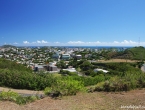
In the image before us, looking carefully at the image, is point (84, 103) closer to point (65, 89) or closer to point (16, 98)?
point (65, 89)

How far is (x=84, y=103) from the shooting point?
5.00 metres

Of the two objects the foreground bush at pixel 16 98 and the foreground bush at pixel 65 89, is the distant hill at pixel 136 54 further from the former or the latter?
the foreground bush at pixel 16 98

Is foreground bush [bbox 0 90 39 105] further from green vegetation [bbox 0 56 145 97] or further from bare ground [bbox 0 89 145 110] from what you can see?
green vegetation [bbox 0 56 145 97]

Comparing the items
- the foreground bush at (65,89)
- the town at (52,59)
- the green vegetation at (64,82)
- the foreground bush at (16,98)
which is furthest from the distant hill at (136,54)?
the foreground bush at (16,98)

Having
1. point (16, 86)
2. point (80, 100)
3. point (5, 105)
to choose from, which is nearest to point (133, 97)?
point (80, 100)

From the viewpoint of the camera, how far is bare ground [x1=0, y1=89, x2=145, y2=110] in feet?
15.3

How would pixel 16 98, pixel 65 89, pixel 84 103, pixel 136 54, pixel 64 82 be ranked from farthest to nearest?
pixel 136 54 < pixel 64 82 < pixel 65 89 < pixel 16 98 < pixel 84 103

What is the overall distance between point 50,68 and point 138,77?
119 feet

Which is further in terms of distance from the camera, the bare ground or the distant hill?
the distant hill

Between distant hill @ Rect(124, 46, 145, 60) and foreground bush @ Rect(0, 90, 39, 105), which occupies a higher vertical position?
foreground bush @ Rect(0, 90, 39, 105)

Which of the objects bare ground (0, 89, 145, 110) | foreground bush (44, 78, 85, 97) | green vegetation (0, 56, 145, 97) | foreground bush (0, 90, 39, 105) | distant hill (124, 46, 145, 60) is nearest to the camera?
bare ground (0, 89, 145, 110)

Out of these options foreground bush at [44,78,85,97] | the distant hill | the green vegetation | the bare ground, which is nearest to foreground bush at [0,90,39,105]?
the bare ground

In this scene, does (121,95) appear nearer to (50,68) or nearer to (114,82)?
(114,82)

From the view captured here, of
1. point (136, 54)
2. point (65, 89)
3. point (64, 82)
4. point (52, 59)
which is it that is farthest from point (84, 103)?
point (52, 59)
